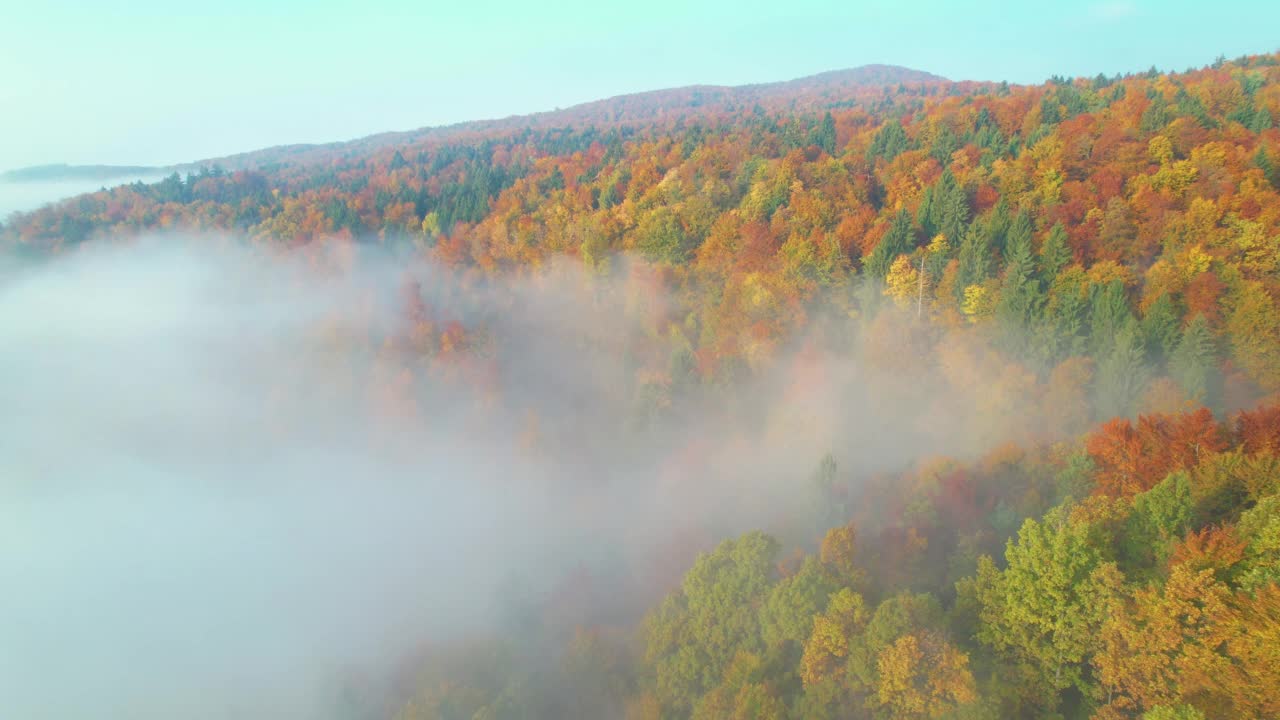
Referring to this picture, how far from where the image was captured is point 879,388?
42.4 metres

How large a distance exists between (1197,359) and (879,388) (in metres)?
16.5

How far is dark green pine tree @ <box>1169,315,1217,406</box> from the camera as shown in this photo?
30.3 metres

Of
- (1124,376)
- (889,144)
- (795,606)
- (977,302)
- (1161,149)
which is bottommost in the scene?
(795,606)

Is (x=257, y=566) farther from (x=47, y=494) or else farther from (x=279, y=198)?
(x=279, y=198)

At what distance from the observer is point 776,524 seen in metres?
33.7

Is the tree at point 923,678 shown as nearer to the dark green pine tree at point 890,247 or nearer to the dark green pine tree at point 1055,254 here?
the dark green pine tree at point 1055,254

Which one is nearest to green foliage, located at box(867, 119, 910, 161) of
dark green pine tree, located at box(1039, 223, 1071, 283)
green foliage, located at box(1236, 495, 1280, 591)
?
dark green pine tree, located at box(1039, 223, 1071, 283)

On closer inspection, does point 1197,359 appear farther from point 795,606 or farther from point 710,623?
point 710,623

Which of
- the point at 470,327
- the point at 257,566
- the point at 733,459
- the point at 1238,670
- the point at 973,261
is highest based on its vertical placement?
the point at 973,261

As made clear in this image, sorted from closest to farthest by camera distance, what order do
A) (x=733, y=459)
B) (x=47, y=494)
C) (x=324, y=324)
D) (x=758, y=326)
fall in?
(x=733, y=459)
(x=758, y=326)
(x=47, y=494)
(x=324, y=324)

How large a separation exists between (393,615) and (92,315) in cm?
10010

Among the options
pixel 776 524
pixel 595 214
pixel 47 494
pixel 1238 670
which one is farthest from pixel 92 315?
pixel 1238 670

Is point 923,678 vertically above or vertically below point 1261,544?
below

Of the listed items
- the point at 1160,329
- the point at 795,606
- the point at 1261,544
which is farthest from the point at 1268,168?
the point at 795,606
